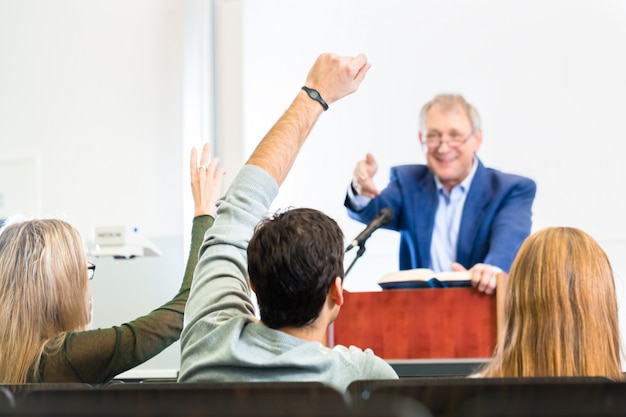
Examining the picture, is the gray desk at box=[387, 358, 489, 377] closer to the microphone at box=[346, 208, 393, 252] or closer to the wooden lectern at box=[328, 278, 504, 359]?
the wooden lectern at box=[328, 278, 504, 359]

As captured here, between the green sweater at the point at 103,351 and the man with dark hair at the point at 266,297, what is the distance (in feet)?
1.08

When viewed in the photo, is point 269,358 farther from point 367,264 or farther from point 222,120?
point 222,120

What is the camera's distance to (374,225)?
371 cm

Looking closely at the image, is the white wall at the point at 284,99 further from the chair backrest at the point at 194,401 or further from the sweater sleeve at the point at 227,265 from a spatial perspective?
the chair backrest at the point at 194,401

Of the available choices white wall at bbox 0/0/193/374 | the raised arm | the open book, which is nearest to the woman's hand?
the raised arm

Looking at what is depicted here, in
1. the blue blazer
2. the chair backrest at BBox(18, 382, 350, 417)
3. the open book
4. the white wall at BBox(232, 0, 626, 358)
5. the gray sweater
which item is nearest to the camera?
the chair backrest at BBox(18, 382, 350, 417)

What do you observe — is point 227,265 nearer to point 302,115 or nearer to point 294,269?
point 294,269

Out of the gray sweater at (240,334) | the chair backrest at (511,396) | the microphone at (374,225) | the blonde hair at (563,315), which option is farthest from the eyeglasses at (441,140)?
the chair backrest at (511,396)

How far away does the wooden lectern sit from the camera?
10.2ft

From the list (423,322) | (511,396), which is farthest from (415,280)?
(511,396)

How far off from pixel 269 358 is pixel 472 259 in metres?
2.90

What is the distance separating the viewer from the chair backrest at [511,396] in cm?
71

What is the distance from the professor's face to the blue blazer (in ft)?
0.20

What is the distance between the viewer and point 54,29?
225 inches
